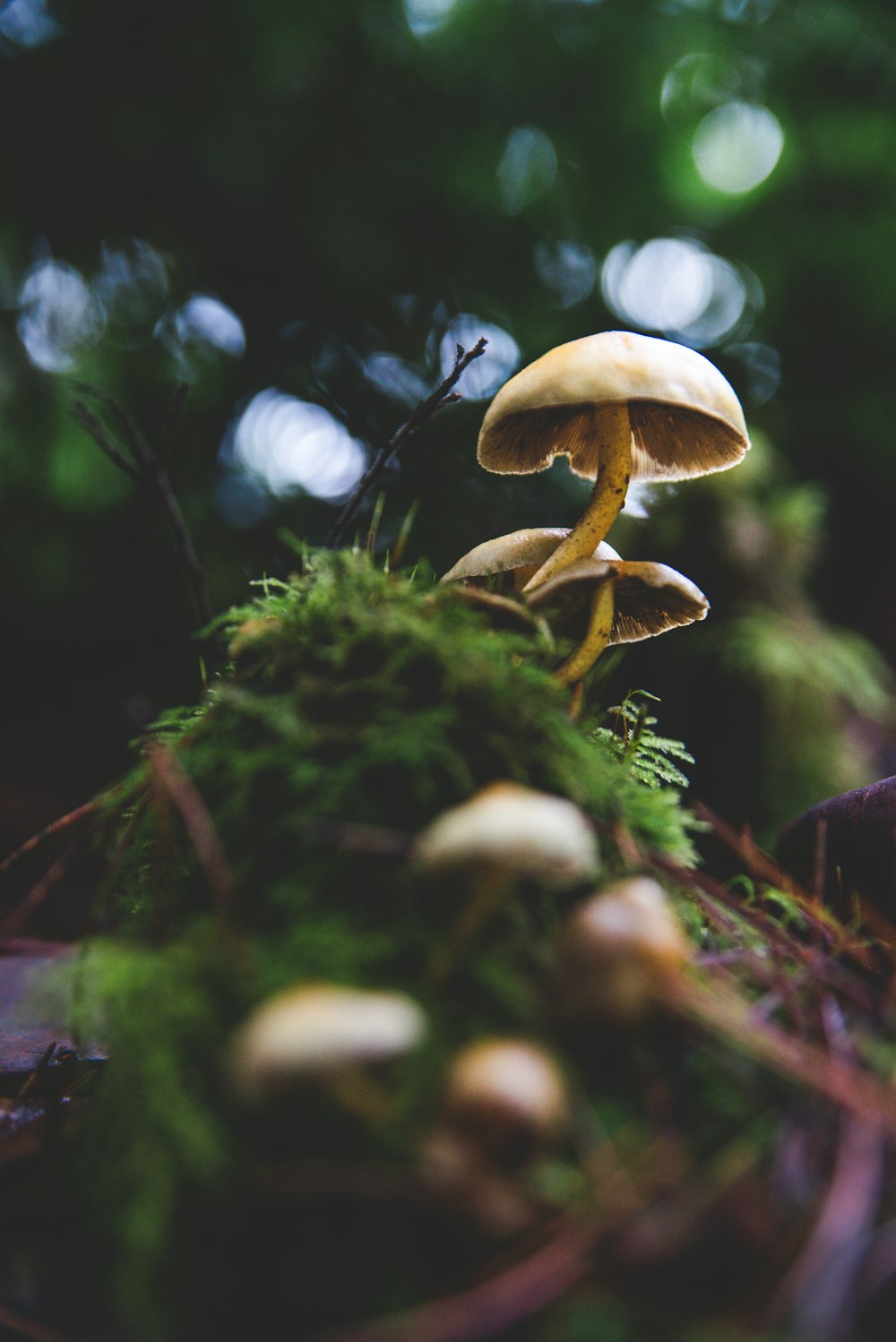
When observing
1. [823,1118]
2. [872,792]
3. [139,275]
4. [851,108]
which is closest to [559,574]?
[823,1118]

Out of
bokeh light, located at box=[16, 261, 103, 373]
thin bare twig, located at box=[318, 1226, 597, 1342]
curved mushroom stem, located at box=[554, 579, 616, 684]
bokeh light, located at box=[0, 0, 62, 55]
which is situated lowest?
thin bare twig, located at box=[318, 1226, 597, 1342]

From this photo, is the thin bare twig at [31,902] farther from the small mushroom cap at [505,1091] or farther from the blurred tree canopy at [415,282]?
the blurred tree canopy at [415,282]

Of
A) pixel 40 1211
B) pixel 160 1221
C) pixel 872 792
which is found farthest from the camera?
pixel 872 792

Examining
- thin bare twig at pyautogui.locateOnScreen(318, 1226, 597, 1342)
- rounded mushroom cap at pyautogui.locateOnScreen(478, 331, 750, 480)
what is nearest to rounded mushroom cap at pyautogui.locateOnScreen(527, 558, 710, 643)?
rounded mushroom cap at pyautogui.locateOnScreen(478, 331, 750, 480)

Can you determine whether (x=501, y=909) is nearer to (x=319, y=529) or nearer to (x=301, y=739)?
(x=301, y=739)

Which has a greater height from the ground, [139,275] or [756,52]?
[756,52]

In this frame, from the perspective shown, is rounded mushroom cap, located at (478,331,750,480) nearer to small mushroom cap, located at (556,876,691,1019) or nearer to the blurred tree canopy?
small mushroom cap, located at (556,876,691,1019)

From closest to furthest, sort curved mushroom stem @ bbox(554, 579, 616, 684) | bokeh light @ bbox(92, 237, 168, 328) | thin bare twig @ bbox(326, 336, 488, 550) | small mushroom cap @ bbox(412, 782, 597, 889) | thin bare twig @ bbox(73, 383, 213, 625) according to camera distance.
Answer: small mushroom cap @ bbox(412, 782, 597, 889) < curved mushroom stem @ bbox(554, 579, 616, 684) < thin bare twig @ bbox(326, 336, 488, 550) < thin bare twig @ bbox(73, 383, 213, 625) < bokeh light @ bbox(92, 237, 168, 328)
